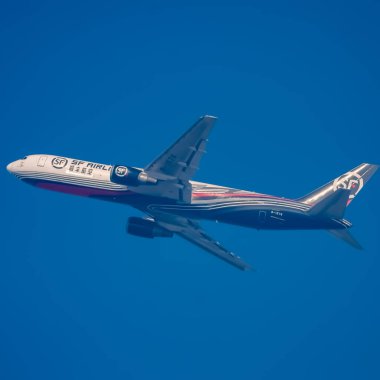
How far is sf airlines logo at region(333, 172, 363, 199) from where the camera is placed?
53.7 meters

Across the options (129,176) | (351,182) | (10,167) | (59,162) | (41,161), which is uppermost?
(351,182)

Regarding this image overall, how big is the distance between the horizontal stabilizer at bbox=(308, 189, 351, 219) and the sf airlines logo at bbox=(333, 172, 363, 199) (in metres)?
6.91

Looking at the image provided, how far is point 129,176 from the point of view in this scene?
4878 centimetres

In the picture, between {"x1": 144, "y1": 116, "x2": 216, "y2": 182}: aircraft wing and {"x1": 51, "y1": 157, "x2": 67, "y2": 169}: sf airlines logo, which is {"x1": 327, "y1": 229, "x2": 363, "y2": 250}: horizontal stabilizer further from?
{"x1": 51, "y1": 157, "x2": 67, "y2": 169}: sf airlines logo

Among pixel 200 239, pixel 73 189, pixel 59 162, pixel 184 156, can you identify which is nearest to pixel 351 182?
pixel 200 239

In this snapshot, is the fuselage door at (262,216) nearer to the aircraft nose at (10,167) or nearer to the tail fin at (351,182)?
the tail fin at (351,182)

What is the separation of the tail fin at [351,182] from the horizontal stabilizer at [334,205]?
5.76 metres

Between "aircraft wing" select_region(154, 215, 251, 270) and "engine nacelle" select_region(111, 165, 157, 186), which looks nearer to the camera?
"engine nacelle" select_region(111, 165, 157, 186)

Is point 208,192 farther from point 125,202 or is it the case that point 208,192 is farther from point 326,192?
point 326,192

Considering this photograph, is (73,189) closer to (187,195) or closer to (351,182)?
(187,195)

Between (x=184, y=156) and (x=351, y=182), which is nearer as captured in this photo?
(x=184, y=156)

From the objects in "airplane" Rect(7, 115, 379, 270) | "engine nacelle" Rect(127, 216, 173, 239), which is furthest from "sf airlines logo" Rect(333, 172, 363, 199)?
"engine nacelle" Rect(127, 216, 173, 239)

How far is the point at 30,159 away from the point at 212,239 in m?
18.1

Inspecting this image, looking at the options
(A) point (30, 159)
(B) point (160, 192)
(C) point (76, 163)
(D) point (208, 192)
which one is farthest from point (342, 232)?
(A) point (30, 159)
